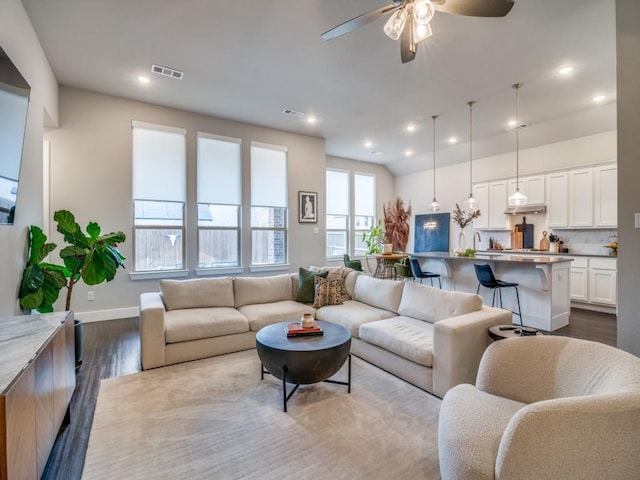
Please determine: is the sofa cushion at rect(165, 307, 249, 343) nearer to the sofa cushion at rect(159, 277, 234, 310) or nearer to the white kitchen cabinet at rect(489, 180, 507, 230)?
the sofa cushion at rect(159, 277, 234, 310)

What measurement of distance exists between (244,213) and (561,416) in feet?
17.4

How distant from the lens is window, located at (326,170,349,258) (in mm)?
7945

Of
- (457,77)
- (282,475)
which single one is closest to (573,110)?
(457,77)

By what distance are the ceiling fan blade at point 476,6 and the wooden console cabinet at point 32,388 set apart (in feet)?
9.93

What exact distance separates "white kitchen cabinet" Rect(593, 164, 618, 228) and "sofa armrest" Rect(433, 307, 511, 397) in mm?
4591

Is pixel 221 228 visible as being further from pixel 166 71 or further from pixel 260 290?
pixel 166 71

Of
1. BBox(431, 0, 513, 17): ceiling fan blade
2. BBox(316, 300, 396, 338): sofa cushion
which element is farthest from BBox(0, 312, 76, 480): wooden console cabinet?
BBox(431, 0, 513, 17): ceiling fan blade

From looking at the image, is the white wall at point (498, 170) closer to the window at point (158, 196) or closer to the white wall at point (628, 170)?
the white wall at point (628, 170)

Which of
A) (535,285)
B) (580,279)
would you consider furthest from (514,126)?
(535,285)

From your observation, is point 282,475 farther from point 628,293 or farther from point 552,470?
point 628,293

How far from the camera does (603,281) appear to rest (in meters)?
5.31

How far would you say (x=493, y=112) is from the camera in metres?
5.23

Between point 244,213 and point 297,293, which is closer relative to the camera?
point 297,293

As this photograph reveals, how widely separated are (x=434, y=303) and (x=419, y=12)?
2430mm
